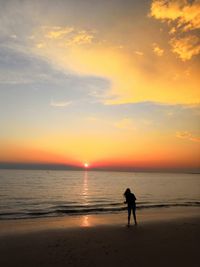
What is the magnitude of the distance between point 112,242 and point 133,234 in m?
2.49

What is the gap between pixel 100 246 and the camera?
1394cm

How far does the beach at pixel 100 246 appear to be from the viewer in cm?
1159

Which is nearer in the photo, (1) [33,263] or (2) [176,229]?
(1) [33,263]

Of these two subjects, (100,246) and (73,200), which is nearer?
(100,246)

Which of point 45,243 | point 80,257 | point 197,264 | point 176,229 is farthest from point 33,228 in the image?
point 197,264

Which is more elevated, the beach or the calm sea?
the calm sea

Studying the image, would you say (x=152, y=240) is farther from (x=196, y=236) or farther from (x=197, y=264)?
(x=197, y=264)

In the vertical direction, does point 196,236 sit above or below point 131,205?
below

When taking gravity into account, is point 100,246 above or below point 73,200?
below

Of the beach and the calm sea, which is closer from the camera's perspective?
the beach

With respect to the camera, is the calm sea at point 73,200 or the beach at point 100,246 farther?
the calm sea at point 73,200

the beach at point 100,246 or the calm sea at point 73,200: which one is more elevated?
the calm sea at point 73,200

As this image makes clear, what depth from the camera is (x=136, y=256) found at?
12336mm

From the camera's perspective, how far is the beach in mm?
11586
